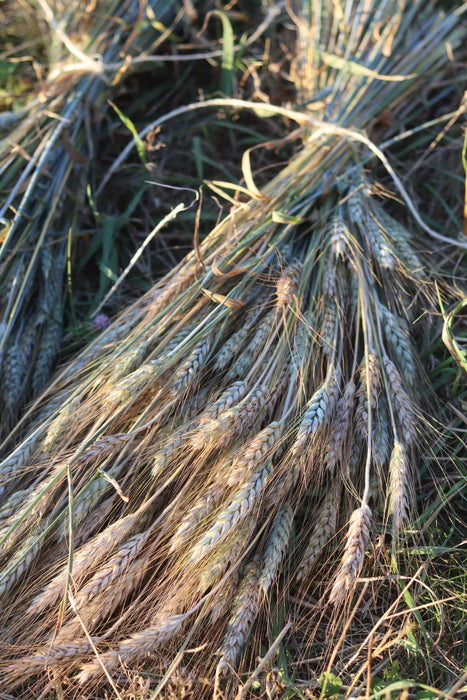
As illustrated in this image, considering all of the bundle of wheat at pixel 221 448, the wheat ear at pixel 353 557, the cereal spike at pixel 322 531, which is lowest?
the cereal spike at pixel 322 531

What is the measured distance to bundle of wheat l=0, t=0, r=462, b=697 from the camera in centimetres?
121

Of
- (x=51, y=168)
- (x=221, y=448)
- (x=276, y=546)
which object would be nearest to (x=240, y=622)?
(x=276, y=546)

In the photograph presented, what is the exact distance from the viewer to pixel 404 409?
1.45m

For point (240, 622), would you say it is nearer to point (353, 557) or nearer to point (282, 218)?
point (353, 557)

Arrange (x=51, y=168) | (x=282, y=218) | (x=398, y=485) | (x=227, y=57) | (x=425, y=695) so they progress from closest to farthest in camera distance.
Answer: (x=425, y=695) → (x=398, y=485) → (x=282, y=218) → (x=51, y=168) → (x=227, y=57)

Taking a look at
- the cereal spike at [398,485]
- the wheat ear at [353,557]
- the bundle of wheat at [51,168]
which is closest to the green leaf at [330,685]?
the wheat ear at [353,557]

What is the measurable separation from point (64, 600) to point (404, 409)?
97cm

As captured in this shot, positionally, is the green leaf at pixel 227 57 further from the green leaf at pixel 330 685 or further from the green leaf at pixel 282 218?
the green leaf at pixel 330 685

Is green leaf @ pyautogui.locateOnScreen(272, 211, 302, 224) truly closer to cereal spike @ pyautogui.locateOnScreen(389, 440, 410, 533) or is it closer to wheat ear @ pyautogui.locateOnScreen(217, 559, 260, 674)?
cereal spike @ pyautogui.locateOnScreen(389, 440, 410, 533)

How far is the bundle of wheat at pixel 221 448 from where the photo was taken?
1210 millimetres

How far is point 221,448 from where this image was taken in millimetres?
1358

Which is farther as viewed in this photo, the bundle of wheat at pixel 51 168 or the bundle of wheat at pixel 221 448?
the bundle of wheat at pixel 51 168

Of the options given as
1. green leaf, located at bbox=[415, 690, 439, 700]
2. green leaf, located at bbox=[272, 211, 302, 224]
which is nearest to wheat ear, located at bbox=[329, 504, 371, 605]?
green leaf, located at bbox=[415, 690, 439, 700]

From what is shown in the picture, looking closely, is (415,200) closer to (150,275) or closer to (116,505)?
(150,275)
